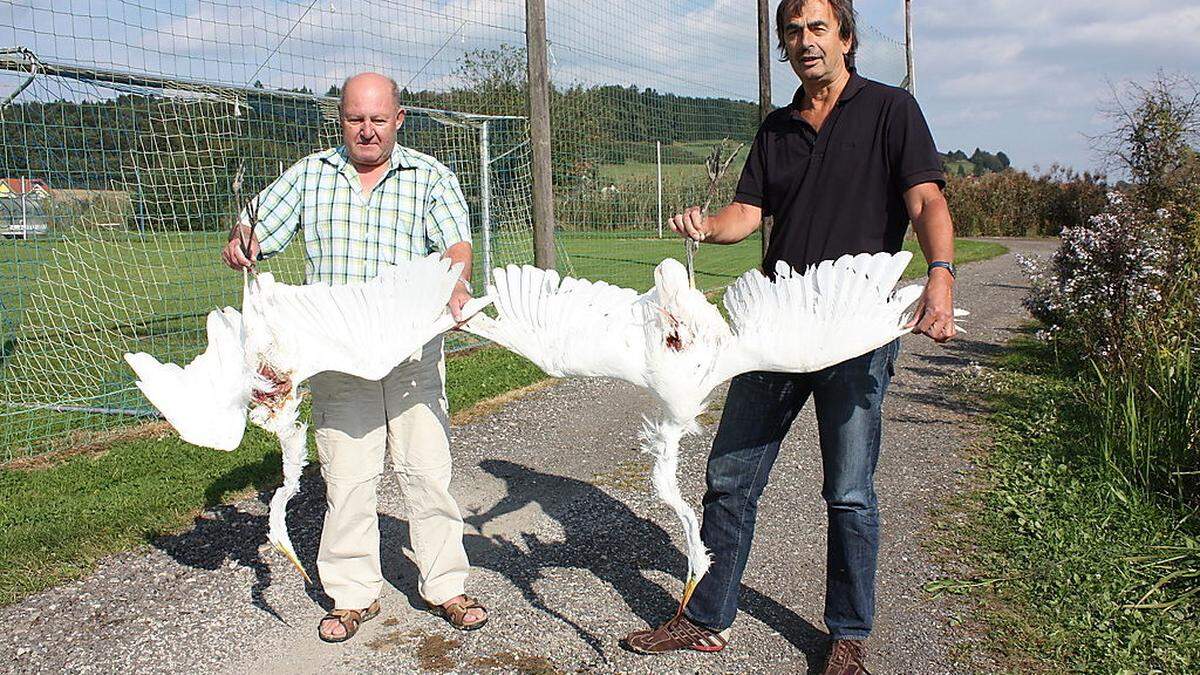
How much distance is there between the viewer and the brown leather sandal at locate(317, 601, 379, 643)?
12.6 ft

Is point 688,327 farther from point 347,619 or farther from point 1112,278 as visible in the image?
point 1112,278

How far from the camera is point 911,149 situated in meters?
3.12

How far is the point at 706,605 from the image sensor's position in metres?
3.72

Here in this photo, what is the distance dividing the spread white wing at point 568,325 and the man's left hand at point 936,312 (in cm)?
93

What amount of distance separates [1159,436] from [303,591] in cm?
468

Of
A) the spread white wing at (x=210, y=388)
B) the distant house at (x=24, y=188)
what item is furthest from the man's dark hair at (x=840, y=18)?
the distant house at (x=24, y=188)

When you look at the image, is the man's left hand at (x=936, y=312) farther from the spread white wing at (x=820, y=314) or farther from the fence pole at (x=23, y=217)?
the fence pole at (x=23, y=217)

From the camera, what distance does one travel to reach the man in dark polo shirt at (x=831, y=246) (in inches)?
125

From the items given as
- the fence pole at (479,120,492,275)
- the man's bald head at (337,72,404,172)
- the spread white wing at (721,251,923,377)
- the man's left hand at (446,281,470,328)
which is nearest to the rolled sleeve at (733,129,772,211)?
the spread white wing at (721,251,923,377)

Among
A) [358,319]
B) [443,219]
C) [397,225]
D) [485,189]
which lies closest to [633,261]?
[485,189]

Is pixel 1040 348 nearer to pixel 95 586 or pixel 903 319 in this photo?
pixel 903 319

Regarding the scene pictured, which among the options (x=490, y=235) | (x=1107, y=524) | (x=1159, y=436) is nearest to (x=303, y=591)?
(x=1107, y=524)

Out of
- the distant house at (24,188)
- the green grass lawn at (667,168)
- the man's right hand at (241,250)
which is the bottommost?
the man's right hand at (241,250)

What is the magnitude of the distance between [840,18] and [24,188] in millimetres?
7087
